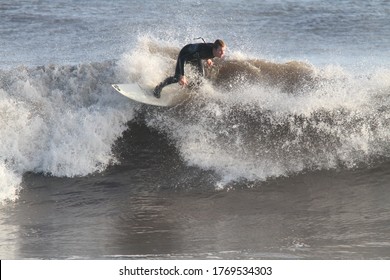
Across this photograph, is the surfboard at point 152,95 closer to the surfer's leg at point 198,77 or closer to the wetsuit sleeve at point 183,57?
the surfer's leg at point 198,77

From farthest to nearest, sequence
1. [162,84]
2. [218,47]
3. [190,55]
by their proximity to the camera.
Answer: [162,84]
[190,55]
[218,47]

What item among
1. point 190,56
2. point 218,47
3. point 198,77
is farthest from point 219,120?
point 218,47

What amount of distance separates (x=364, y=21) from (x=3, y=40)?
10496mm

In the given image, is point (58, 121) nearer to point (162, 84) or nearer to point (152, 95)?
point (152, 95)

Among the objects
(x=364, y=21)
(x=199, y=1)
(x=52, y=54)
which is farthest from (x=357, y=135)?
(x=199, y=1)

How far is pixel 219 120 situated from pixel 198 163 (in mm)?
1052

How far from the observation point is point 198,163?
10031mm

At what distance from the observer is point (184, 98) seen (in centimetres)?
1091

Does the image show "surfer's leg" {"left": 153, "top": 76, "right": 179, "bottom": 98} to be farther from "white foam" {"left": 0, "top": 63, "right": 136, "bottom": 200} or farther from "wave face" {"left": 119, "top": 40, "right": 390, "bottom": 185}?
"white foam" {"left": 0, "top": 63, "right": 136, "bottom": 200}

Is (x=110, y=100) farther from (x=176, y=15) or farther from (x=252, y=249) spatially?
(x=176, y=15)

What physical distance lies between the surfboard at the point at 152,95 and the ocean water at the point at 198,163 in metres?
0.23

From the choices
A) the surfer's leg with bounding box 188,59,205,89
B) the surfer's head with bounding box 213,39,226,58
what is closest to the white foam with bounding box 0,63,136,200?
the surfer's leg with bounding box 188,59,205,89

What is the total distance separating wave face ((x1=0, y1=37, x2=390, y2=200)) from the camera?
10.1 metres
